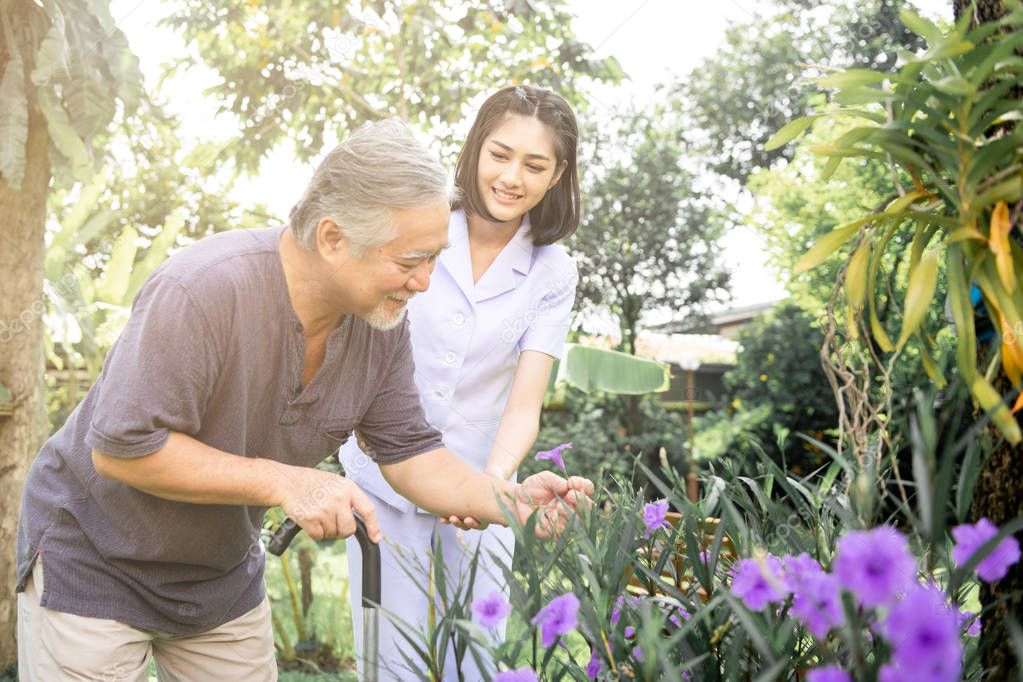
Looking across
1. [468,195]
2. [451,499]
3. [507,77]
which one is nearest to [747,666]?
[451,499]

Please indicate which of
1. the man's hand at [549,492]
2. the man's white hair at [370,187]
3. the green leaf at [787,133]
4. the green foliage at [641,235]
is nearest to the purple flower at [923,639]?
the green leaf at [787,133]

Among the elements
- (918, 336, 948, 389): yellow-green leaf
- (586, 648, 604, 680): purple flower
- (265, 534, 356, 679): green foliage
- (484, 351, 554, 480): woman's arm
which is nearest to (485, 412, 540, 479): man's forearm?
(484, 351, 554, 480): woman's arm

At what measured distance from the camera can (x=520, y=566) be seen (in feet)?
4.38

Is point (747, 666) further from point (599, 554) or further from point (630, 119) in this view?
point (630, 119)

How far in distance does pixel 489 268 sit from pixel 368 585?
1.12m

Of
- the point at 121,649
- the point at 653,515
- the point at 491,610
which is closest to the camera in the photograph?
the point at 491,610

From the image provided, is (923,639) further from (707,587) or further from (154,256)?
(154,256)

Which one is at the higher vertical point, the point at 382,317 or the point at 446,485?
the point at 382,317

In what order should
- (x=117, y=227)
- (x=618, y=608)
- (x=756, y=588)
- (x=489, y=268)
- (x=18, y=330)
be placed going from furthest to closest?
(x=117, y=227), (x=18, y=330), (x=489, y=268), (x=618, y=608), (x=756, y=588)

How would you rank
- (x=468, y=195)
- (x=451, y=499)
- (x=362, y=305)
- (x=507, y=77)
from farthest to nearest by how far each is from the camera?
(x=507, y=77) < (x=468, y=195) < (x=451, y=499) < (x=362, y=305)

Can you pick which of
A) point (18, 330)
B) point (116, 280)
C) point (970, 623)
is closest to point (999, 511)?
point (970, 623)

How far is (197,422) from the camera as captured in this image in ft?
5.29

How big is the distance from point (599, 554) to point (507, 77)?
5.85m

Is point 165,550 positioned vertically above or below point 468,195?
below
